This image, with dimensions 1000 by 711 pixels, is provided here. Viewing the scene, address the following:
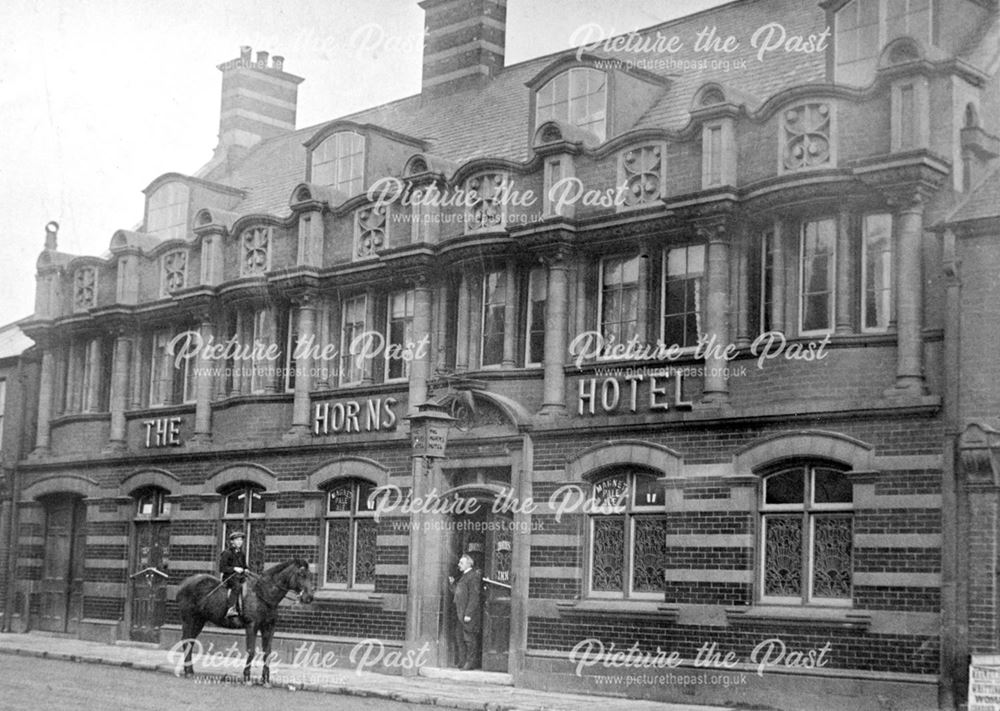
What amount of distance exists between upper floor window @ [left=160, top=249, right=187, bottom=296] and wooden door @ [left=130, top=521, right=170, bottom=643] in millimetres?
4521

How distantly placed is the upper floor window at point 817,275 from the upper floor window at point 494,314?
5.08 metres

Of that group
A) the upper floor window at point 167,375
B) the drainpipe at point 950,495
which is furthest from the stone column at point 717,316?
the upper floor window at point 167,375

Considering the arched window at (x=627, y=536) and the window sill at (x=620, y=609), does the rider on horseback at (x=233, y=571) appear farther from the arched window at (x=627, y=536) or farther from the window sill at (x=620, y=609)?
the arched window at (x=627, y=536)

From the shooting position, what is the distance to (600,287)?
2041cm

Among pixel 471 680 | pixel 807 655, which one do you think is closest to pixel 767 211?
pixel 807 655

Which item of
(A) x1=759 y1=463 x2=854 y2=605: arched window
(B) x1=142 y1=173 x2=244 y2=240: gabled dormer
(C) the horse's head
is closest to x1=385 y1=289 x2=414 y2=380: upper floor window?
(C) the horse's head

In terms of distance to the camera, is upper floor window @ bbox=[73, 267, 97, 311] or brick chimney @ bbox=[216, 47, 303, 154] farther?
A: brick chimney @ bbox=[216, 47, 303, 154]

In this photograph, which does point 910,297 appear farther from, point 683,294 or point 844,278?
point 683,294

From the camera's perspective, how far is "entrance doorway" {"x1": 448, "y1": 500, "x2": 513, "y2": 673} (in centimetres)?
2094

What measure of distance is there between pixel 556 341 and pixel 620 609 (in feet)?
12.8

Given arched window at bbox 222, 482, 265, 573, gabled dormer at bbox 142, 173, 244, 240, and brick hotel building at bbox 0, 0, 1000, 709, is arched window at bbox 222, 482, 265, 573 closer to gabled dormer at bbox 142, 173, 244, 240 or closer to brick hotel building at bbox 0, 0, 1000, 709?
brick hotel building at bbox 0, 0, 1000, 709

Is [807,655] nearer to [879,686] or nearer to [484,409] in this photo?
[879,686]

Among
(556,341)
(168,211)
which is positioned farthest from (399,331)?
(168,211)

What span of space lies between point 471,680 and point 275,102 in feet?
61.9
